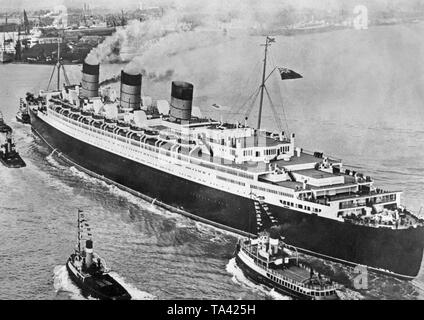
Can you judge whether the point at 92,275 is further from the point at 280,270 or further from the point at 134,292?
the point at 280,270

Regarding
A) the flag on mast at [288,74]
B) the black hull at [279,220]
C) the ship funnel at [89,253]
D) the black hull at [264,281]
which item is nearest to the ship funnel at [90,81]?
the black hull at [279,220]

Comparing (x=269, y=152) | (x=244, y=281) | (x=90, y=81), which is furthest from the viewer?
(x=90, y=81)

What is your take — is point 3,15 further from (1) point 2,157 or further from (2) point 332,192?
(2) point 332,192

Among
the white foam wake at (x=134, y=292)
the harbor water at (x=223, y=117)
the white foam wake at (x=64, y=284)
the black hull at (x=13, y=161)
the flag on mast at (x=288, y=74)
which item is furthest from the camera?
the black hull at (x=13, y=161)

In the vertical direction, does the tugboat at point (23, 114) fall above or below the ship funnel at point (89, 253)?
above

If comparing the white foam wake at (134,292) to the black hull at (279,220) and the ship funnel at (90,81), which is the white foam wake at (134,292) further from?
the ship funnel at (90,81)

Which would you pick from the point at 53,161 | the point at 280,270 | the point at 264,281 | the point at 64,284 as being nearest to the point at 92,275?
the point at 64,284
